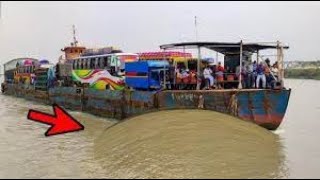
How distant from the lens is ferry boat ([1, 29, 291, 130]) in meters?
15.5

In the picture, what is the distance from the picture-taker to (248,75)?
54.9 ft

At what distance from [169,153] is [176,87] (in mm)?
7471

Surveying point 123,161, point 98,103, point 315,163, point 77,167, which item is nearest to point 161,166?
point 123,161

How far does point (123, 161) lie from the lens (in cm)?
971

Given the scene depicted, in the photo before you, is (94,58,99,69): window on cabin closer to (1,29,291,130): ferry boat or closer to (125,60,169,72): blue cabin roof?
(1,29,291,130): ferry boat

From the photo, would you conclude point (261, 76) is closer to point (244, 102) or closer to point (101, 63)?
point (244, 102)

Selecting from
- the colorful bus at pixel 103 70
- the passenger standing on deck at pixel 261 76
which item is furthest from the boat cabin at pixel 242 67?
the colorful bus at pixel 103 70

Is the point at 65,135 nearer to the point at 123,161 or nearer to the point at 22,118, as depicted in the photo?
the point at 123,161

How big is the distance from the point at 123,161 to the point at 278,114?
7872 millimetres

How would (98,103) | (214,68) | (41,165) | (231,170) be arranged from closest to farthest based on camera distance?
(231,170) → (41,165) → (214,68) → (98,103)

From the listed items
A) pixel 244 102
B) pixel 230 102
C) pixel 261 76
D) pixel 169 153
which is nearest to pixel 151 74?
pixel 230 102

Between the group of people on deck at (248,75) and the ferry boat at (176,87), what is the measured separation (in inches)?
2.1

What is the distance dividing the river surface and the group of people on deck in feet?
8.81

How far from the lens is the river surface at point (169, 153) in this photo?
9.05m
